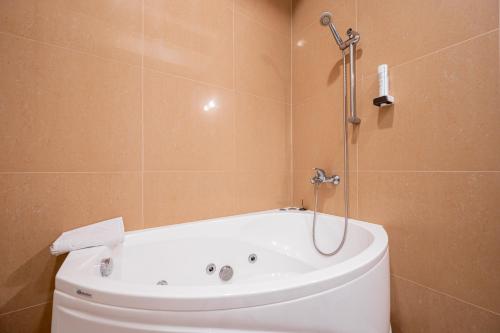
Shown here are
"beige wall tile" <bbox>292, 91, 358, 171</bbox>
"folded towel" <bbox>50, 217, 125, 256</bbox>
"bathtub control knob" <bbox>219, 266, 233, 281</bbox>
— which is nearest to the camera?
"folded towel" <bbox>50, 217, 125, 256</bbox>

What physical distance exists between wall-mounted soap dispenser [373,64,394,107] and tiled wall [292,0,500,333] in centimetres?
5

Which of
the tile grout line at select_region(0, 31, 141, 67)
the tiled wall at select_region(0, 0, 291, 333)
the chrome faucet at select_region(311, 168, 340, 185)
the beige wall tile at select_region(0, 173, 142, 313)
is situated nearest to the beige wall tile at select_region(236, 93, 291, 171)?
the tiled wall at select_region(0, 0, 291, 333)

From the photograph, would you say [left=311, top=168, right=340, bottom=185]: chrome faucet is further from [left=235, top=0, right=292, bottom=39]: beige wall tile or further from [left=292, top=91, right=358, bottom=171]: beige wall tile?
[left=235, top=0, right=292, bottom=39]: beige wall tile

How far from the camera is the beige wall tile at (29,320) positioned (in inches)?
29.4

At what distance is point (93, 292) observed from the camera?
1.57 feet

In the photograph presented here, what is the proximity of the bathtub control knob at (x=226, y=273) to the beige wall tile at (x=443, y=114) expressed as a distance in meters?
0.95

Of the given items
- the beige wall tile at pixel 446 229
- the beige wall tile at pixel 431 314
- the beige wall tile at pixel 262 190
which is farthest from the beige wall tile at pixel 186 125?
the beige wall tile at pixel 431 314

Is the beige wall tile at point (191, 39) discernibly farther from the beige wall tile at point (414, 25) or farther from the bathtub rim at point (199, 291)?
the bathtub rim at point (199, 291)

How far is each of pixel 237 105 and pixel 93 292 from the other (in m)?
1.11

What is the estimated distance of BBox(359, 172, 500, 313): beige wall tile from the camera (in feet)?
2.49

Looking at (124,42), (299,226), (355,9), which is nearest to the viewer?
(124,42)

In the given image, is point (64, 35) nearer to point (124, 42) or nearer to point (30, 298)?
point (124, 42)

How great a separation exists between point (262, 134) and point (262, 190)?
383mm

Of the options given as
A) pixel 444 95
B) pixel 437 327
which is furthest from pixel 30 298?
pixel 444 95
